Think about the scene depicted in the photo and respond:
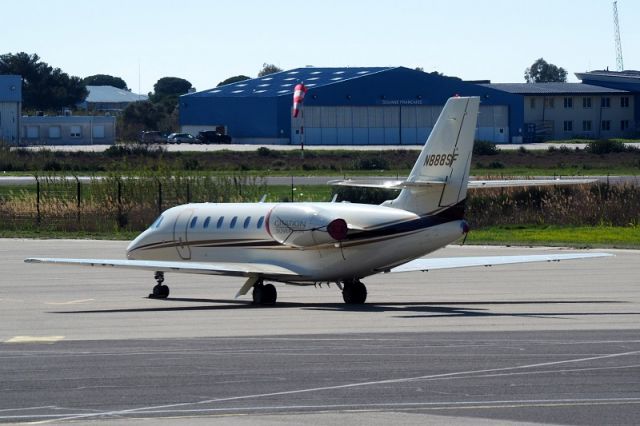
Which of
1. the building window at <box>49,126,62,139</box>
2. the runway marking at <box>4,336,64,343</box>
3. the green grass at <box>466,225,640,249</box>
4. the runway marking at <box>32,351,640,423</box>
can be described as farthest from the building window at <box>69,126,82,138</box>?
the runway marking at <box>32,351,640,423</box>

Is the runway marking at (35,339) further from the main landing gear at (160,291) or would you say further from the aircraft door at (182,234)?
the aircraft door at (182,234)

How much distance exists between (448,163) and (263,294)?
5.35 m

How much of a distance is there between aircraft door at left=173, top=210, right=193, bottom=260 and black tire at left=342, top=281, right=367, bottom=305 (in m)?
4.54

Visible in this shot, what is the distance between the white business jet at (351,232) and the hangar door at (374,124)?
8975 cm

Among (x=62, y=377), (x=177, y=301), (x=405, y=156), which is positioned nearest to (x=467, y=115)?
(x=177, y=301)

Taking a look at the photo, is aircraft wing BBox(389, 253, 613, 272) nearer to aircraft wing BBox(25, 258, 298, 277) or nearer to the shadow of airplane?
the shadow of airplane

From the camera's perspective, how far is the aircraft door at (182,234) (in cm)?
2998

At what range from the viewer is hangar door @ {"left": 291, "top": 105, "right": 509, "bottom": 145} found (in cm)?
11962

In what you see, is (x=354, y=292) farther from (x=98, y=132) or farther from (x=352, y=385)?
(x=98, y=132)

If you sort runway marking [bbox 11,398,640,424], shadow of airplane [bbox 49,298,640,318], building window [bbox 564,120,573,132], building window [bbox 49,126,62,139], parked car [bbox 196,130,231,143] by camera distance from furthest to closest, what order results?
building window [bbox 564,120,573,132]
building window [bbox 49,126,62,139]
parked car [bbox 196,130,231,143]
shadow of airplane [bbox 49,298,640,318]
runway marking [bbox 11,398,640,424]

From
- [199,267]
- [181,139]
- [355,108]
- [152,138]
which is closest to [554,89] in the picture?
[355,108]

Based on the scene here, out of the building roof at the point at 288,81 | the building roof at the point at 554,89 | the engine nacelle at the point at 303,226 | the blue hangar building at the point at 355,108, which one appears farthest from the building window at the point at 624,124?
the engine nacelle at the point at 303,226

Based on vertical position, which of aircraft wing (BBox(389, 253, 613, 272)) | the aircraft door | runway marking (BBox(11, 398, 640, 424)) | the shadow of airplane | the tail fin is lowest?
the shadow of airplane

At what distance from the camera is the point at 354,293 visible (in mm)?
27359
